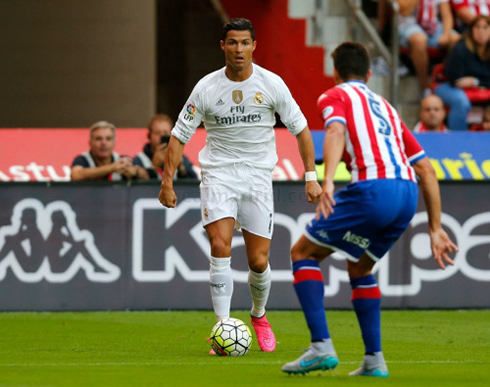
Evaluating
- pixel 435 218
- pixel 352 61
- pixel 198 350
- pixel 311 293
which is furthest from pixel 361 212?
pixel 198 350

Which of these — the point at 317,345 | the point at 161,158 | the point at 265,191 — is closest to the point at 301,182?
the point at 161,158

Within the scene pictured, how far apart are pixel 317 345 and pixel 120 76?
36.7 ft

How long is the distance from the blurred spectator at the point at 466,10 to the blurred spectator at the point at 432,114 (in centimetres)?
189

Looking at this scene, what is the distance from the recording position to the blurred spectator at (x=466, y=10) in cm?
1521

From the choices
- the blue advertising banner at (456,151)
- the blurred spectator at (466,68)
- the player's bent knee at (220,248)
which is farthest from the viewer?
the blurred spectator at (466,68)

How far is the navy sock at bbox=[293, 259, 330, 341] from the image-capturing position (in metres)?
6.14

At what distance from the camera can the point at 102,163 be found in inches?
457

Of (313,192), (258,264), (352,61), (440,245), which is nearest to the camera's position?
(440,245)

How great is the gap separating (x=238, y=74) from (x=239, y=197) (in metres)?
0.86

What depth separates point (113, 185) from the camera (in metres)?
11.0

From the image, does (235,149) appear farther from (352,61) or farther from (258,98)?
(352,61)

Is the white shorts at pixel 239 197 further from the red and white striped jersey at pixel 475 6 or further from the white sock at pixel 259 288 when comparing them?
the red and white striped jersey at pixel 475 6

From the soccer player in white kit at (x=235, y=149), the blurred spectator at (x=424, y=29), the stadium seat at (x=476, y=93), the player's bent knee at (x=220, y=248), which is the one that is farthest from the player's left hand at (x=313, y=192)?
the blurred spectator at (x=424, y=29)

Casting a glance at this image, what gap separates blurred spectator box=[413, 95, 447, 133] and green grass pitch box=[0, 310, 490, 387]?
129 inches
